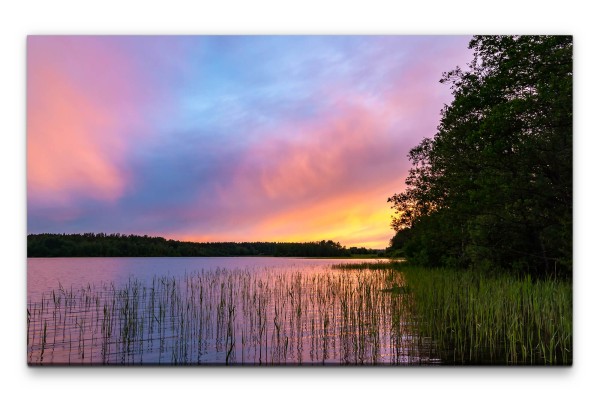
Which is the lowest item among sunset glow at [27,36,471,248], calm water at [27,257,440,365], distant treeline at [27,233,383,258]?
calm water at [27,257,440,365]

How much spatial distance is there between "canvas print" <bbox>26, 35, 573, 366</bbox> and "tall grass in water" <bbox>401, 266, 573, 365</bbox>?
24 millimetres

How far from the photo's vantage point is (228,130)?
4.71 metres

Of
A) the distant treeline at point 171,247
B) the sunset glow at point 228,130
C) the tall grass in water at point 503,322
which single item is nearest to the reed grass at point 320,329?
the tall grass in water at point 503,322

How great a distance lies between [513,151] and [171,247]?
4309 millimetres

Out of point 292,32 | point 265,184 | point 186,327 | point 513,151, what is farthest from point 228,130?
point 513,151

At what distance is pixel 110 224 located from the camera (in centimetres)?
488

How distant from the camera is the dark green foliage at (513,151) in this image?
4.62m

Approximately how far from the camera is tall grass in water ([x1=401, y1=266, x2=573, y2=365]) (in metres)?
4.05

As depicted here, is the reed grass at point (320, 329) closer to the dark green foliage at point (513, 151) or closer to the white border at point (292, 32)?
the white border at point (292, 32)

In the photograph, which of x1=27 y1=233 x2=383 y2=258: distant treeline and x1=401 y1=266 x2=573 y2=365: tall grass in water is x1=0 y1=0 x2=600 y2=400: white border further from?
x1=27 y1=233 x2=383 y2=258: distant treeline

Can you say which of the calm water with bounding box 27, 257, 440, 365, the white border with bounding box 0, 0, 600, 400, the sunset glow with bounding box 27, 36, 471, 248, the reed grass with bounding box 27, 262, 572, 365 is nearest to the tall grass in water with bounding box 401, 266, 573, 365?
the reed grass with bounding box 27, 262, 572, 365

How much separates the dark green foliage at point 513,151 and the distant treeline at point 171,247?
3.08 feet
